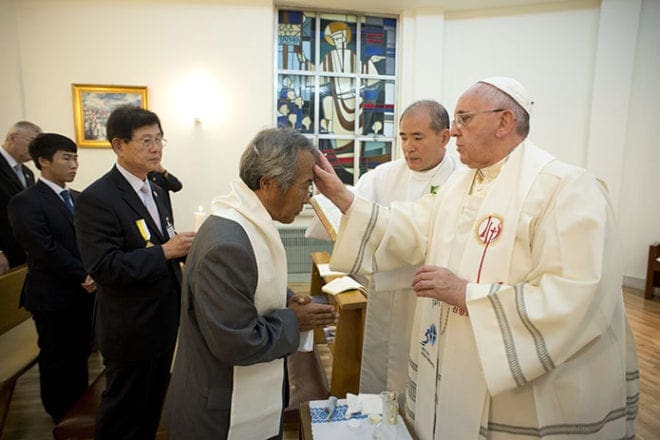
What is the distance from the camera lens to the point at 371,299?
2205 millimetres

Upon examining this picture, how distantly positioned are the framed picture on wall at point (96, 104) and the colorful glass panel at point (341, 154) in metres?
2.48

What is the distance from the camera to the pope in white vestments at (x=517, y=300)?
120 cm

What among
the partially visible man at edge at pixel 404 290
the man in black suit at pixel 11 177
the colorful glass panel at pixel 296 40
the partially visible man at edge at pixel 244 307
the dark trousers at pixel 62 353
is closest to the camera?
the partially visible man at edge at pixel 244 307

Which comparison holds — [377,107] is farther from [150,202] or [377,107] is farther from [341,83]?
[150,202]

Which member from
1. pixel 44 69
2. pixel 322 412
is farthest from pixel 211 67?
pixel 322 412

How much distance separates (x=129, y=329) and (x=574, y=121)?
6.37 m

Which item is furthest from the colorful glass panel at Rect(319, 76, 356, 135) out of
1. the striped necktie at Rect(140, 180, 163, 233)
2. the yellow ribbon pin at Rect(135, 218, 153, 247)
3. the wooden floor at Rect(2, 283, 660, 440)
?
the yellow ribbon pin at Rect(135, 218, 153, 247)

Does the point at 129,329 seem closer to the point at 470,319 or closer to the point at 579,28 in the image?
the point at 470,319

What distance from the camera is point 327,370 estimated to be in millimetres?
3270

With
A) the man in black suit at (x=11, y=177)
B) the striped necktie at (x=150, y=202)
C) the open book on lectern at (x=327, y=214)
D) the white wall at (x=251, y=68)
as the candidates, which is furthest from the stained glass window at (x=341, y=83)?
the striped necktie at (x=150, y=202)

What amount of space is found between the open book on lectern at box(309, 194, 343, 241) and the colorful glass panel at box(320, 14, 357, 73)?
4.10 meters

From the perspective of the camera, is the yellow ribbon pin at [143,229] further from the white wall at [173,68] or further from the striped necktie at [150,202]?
the white wall at [173,68]

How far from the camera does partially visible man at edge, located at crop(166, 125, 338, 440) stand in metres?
1.12

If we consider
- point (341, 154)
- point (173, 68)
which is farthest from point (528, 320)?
point (173, 68)
